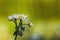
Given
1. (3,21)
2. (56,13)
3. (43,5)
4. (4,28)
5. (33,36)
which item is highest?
(43,5)

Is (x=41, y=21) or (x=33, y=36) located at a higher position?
(x=41, y=21)

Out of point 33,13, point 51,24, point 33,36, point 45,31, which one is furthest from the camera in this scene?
point 33,13

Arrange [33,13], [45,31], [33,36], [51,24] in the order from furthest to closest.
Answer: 1. [33,13]
2. [51,24]
3. [45,31]
4. [33,36]

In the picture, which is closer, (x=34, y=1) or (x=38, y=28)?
(x=38, y=28)

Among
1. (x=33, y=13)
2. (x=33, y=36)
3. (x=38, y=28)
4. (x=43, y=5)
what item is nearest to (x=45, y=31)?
(x=38, y=28)

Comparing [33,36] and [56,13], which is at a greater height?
[56,13]

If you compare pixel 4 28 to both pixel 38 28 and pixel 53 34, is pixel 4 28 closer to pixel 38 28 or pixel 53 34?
pixel 38 28

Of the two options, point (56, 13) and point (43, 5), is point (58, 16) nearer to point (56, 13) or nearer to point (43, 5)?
point (56, 13)

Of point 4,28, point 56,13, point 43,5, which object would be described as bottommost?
point 4,28

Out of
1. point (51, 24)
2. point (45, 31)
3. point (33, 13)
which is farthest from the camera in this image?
point (33, 13)

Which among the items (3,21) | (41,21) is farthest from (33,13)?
(3,21)
